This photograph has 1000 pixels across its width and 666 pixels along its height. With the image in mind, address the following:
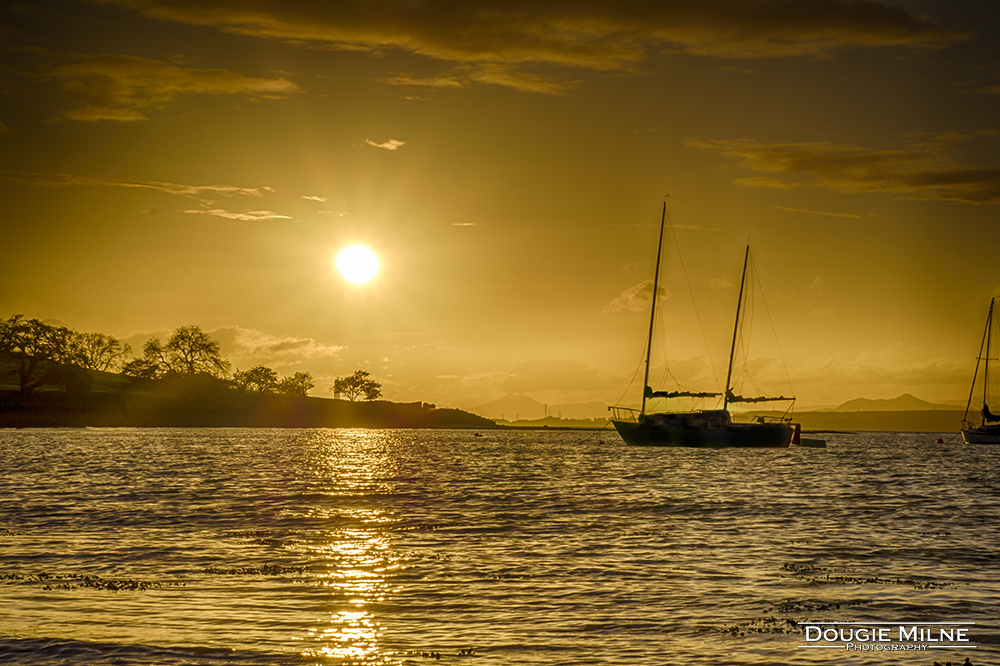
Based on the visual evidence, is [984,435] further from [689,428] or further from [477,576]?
[477,576]

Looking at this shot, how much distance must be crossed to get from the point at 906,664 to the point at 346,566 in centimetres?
1684

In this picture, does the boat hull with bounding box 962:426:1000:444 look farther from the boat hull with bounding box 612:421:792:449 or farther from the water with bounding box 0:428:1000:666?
the water with bounding box 0:428:1000:666

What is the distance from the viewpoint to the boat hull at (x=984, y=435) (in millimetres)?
176375

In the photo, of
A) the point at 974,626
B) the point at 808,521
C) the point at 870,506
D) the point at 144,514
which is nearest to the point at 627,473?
the point at 870,506

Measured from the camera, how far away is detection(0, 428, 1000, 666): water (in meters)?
18.0

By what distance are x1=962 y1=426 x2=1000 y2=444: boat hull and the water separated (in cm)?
14071

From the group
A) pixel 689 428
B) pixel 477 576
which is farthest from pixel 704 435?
pixel 477 576

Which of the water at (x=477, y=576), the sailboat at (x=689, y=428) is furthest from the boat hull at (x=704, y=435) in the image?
the water at (x=477, y=576)

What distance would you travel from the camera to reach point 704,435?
4929 inches

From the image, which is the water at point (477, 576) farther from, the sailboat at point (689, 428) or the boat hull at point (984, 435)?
the boat hull at point (984, 435)

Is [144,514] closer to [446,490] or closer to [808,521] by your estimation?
[446,490]

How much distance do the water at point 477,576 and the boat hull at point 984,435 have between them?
462ft

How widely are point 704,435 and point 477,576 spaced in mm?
103838

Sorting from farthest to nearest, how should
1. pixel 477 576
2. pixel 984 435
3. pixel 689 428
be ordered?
pixel 984 435, pixel 689 428, pixel 477 576
